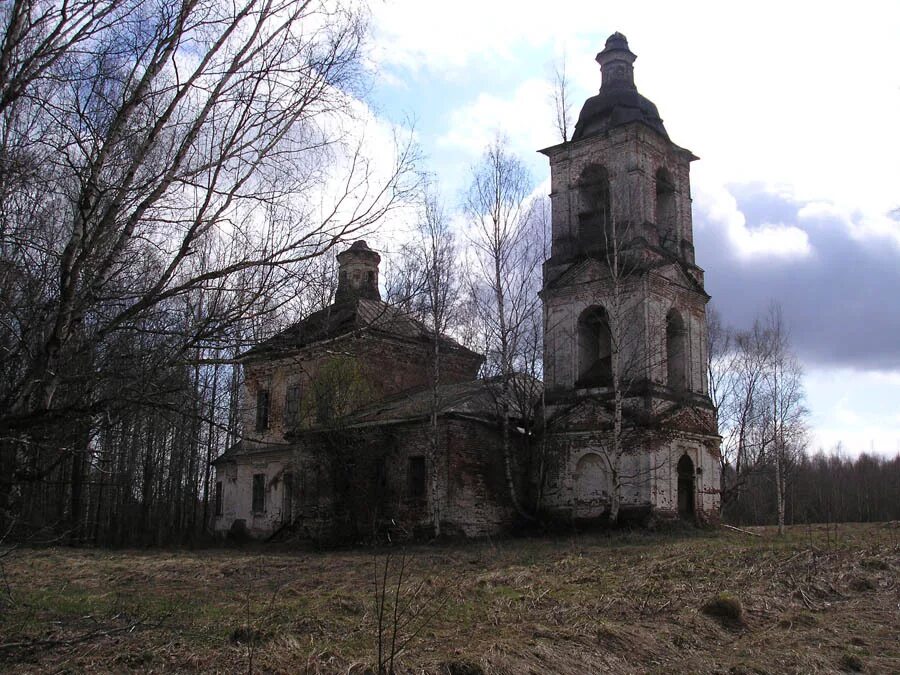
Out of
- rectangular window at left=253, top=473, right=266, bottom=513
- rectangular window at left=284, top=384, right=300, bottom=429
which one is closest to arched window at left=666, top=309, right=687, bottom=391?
rectangular window at left=284, top=384, right=300, bottom=429

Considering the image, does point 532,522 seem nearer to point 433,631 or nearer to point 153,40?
point 433,631

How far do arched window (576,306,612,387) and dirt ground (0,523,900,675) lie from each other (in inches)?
398

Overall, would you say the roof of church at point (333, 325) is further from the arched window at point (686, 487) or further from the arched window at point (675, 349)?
the arched window at point (675, 349)

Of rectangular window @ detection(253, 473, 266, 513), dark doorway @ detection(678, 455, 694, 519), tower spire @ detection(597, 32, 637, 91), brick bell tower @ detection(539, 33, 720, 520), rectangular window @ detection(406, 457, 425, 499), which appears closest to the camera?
brick bell tower @ detection(539, 33, 720, 520)

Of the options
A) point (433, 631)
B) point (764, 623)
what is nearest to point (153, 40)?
point (433, 631)

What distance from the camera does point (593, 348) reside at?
83.4 feet

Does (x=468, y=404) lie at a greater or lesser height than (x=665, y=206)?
lesser

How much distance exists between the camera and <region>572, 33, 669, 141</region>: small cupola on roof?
25797 millimetres

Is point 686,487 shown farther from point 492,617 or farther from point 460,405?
point 492,617

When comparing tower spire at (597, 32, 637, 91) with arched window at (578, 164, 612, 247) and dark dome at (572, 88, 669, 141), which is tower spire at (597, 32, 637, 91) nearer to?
dark dome at (572, 88, 669, 141)

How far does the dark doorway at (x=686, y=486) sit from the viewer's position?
23.8m

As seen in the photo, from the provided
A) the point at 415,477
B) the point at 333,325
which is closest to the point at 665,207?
the point at 415,477

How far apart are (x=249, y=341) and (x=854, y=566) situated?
1008cm

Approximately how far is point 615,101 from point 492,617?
21.1 m
